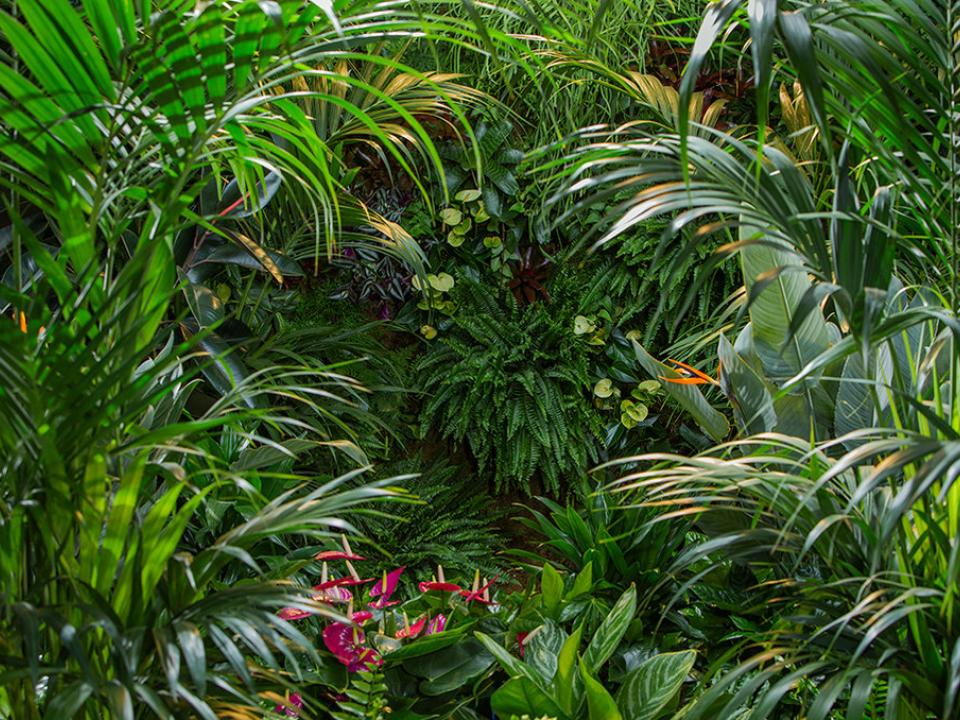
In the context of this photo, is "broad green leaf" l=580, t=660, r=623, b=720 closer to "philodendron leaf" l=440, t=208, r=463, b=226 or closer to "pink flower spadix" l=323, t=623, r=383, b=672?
"pink flower spadix" l=323, t=623, r=383, b=672

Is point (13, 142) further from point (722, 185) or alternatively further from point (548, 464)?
point (548, 464)

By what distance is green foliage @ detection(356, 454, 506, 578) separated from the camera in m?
3.37

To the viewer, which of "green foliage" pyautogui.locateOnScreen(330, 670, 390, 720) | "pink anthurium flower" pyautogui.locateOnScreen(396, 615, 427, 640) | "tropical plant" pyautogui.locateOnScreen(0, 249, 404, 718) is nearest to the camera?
"tropical plant" pyautogui.locateOnScreen(0, 249, 404, 718)

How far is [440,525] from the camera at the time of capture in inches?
138

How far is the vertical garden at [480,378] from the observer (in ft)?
4.01

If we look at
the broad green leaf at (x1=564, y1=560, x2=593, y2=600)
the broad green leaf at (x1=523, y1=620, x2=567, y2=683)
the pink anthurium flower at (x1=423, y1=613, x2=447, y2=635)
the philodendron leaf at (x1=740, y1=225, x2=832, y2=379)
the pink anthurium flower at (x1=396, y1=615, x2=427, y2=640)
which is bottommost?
the broad green leaf at (x1=564, y1=560, x2=593, y2=600)

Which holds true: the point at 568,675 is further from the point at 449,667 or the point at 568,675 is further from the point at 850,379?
the point at 850,379

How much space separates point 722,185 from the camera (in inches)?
56.7

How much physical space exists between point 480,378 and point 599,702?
1986 mm

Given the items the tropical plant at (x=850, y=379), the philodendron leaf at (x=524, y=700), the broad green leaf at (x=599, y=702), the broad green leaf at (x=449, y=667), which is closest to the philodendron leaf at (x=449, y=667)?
the broad green leaf at (x=449, y=667)

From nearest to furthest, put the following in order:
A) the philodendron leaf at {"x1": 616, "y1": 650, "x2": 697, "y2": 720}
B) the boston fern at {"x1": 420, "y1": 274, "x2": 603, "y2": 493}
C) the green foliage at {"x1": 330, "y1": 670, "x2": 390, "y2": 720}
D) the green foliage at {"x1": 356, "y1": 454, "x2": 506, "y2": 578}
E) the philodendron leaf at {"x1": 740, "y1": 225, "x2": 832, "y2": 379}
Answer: the green foliage at {"x1": 330, "y1": 670, "x2": 390, "y2": 720} → the philodendron leaf at {"x1": 616, "y1": 650, "x2": 697, "y2": 720} → the philodendron leaf at {"x1": 740, "y1": 225, "x2": 832, "y2": 379} → the green foliage at {"x1": 356, "y1": 454, "x2": 506, "y2": 578} → the boston fern at {"x1": 420, "y1": 274, "x2": 603, "y2": 493}

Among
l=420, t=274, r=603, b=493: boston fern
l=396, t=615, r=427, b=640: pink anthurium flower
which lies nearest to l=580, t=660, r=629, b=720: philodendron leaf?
l=396, t=615, r=427, b=640: pink anthurium flower

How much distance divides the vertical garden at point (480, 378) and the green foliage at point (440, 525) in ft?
0.07

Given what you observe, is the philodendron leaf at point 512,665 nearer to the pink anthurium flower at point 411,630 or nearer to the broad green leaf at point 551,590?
the pink anthurium flower at point 411,630
